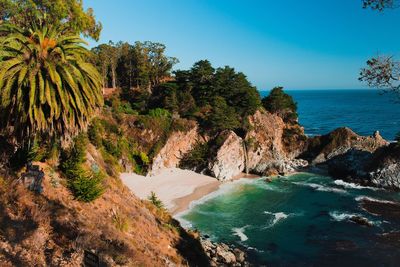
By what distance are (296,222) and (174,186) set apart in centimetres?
1883

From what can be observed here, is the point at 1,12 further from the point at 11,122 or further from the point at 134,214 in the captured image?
the point at 134,214

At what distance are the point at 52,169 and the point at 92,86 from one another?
554 cm

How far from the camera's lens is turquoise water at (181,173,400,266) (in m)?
32.1

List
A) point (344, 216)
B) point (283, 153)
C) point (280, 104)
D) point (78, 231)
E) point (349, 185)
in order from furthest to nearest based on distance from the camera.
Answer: point (280, 104) → point (283, 153) → point (349, 185) → point (344, 216) → point (78, 231)

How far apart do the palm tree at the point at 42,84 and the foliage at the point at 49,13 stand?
13.7m

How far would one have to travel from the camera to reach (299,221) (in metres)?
40.9

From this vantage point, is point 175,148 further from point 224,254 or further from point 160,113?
point 224,254

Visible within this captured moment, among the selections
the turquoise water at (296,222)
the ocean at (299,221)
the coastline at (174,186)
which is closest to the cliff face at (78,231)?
the ocean at (299,221)

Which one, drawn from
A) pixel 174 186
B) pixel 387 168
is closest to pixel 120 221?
pixel 174 186

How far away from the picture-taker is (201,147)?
2304 inches

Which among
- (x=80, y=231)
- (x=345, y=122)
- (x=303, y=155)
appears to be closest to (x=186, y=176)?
(x=303, y=155)

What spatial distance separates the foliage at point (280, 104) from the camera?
75688 mm

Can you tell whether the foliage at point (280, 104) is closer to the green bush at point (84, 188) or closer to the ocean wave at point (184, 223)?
the ocean wave at point (184, 223)

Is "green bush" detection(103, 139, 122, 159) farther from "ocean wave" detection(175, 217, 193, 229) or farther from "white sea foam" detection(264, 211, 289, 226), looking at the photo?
"white sea foam" detection(264, 211, 289, 226)
